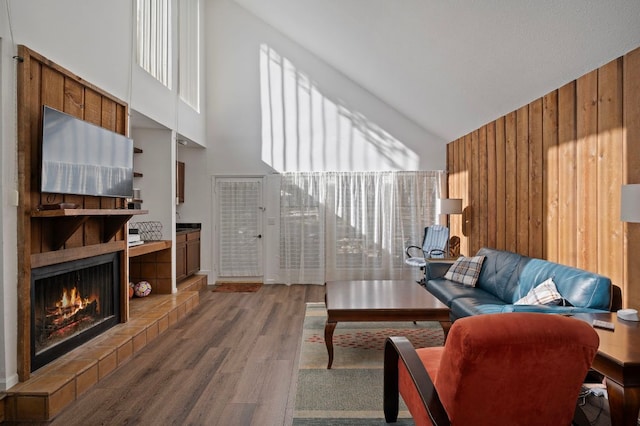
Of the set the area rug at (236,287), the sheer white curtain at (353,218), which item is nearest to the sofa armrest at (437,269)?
the sheer white curtain at (353,218)

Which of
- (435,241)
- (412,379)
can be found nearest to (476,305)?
(412,379)

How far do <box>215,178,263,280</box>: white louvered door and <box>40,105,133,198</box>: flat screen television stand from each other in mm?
3076

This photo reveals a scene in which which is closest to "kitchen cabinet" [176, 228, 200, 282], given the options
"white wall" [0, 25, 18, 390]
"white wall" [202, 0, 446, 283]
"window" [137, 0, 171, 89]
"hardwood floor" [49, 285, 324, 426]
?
"white wall" [202, 0, 446, 283]

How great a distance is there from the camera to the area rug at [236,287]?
20.8 feet

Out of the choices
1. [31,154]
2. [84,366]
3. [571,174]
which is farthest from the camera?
[571,174]

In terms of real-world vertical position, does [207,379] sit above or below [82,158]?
below

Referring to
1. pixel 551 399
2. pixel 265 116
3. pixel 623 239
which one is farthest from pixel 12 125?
pixel 265 116

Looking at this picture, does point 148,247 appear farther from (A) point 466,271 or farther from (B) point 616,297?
(B) point 616,297

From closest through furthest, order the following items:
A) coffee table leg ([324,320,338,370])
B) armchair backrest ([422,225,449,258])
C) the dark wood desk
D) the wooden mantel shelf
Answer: the dark wood desk < the wooden mantel shelf < coffee table leg ([324,320,338,370]) < armchair backrest ([422,225,449,258])

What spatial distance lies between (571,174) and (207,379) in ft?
11.3

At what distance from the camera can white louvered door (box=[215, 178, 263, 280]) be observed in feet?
23.0

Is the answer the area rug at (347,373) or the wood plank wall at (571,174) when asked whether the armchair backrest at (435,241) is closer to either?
the wood plank wall at (571,174)

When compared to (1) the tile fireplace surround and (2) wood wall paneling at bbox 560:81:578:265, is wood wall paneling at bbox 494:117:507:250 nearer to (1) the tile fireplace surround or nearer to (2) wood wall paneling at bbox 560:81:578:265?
(2) wood wall paneling at bbox 560:81:578:265

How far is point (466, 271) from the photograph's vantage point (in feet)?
15.4
